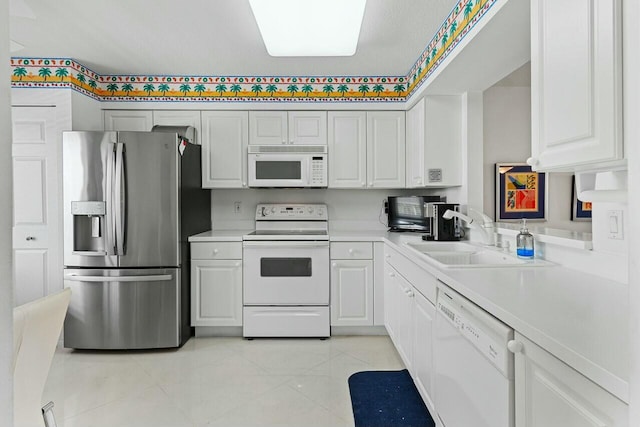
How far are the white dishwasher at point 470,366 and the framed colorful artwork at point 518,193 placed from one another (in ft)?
5.66

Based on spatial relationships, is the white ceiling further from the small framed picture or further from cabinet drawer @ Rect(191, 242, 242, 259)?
the small framed picture

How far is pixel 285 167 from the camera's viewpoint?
3.47m

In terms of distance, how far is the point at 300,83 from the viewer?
354cm

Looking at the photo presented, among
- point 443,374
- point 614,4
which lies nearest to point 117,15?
point 614,4

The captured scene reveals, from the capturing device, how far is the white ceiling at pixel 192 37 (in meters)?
2.25

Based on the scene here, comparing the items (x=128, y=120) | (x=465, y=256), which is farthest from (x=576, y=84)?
(x=128, y=120)

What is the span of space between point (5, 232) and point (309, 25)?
1792 millimetres

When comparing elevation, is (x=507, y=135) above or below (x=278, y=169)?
above

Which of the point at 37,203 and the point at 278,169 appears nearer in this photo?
the point at 37,203

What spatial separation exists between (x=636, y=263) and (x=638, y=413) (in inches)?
7.8

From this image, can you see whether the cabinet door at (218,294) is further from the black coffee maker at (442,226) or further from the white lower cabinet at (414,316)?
the black coffee maker at (442,226)

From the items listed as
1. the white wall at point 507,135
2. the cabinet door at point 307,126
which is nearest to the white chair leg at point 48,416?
the cabinet door at point 307,126

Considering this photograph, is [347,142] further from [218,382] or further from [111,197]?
[218,382]

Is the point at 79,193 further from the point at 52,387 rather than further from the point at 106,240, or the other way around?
the point at 52,387
